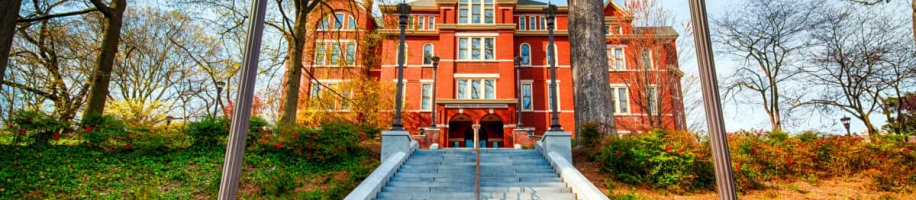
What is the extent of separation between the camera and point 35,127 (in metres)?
8.30

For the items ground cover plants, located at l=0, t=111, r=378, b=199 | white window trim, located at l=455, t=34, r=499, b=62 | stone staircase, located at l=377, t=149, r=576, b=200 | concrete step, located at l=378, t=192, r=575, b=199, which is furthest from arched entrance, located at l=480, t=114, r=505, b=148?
concrete step, located at l=378, t=192, r=575, b=199

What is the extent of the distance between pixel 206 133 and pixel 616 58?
2288cm

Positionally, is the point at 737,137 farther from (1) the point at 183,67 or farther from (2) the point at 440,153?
(1) the point at 183,67

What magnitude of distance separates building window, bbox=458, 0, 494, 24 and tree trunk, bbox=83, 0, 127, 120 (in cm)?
1919

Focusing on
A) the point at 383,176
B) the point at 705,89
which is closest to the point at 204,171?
the point at 383,176

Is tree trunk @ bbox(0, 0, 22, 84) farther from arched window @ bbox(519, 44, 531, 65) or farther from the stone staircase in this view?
arched window @ bbox(519, 44, 531, 65)

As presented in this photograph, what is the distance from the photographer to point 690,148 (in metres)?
8.08

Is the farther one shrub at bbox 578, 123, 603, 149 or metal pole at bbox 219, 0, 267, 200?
shrub at bbox 578, 123, 603, 149

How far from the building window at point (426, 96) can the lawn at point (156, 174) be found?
15.9 m

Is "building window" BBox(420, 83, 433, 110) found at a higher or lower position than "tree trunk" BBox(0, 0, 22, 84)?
higher

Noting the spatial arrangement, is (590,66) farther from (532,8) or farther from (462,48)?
(532,8)

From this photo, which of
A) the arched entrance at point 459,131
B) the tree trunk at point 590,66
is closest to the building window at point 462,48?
the arched entrance at point 459,131

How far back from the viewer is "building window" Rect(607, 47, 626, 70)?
83.6 feet

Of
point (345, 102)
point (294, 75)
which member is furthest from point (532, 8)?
point (294, 75)
